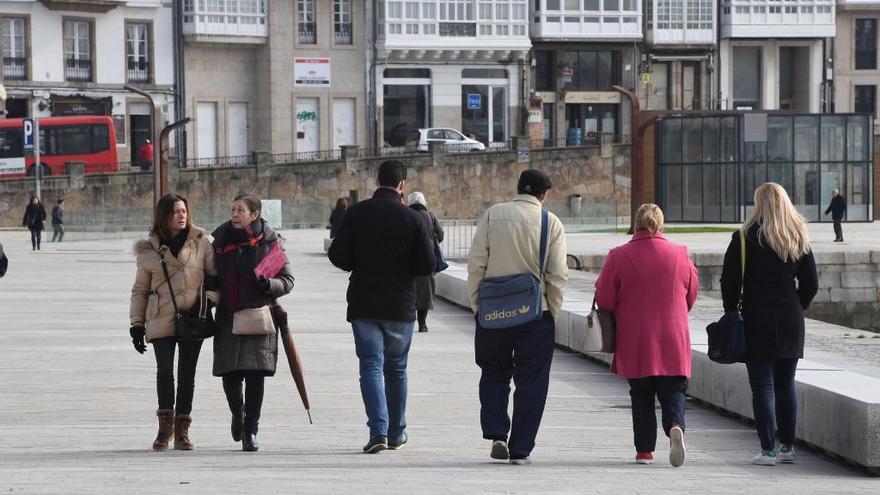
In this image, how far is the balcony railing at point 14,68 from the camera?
5900cm

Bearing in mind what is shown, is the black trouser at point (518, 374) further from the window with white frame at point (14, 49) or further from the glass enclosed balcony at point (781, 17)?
the glass enclosed balcony at point (781, 17)

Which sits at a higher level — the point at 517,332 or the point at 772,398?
the point at 517,332

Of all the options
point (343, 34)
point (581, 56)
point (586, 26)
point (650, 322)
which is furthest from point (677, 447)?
point (581, 56)

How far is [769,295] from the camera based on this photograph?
10.4 meters

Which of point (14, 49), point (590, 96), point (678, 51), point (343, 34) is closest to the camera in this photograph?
point (14, 49)

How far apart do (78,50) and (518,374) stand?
5283 centimetres

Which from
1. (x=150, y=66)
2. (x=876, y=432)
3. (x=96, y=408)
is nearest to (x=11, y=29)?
(x=150, y=66)

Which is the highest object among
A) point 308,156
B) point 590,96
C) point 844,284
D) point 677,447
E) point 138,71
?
point 138,71

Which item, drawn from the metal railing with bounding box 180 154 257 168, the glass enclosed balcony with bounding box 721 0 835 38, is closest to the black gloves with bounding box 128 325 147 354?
the metal railing with bounding box 180 154 257 168

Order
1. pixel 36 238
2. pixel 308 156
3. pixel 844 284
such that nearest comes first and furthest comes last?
pixel 844 284 < pixel 36 238 < pixel 308 156

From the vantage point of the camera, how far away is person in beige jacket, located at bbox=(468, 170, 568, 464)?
10359 millimetres

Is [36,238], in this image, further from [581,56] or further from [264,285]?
[264,285]

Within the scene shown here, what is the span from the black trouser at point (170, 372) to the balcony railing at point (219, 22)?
2057 inches

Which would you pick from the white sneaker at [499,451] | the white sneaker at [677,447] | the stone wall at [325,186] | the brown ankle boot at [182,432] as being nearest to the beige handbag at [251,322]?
the brown ankle boot at [182,432]
